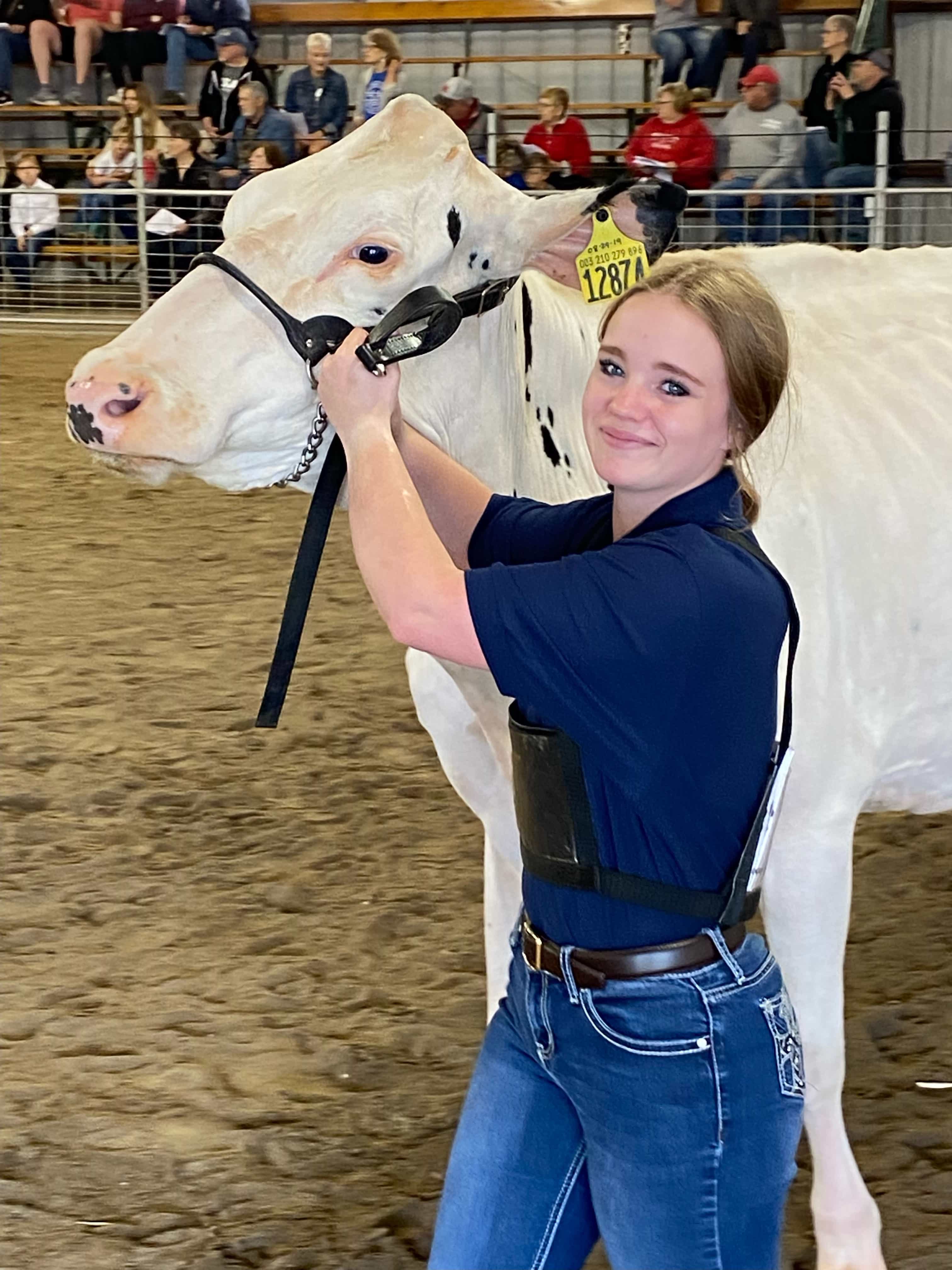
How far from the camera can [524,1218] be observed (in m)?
1.56

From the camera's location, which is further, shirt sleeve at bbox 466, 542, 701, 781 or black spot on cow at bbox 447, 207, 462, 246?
black spot on cow at bbox 447, 207, 462, 246

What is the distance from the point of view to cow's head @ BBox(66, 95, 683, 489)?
1909mm

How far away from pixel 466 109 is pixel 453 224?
9554 mm

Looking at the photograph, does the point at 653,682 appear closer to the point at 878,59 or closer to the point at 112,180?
the point at 878,59

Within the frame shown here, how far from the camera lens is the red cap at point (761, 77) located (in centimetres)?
1067

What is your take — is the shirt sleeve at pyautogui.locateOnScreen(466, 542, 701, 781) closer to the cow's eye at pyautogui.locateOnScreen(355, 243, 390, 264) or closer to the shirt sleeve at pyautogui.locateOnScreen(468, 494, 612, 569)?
the shirt sleeve at pyautogui.locateOnScreen(468, 494, 612, 569)

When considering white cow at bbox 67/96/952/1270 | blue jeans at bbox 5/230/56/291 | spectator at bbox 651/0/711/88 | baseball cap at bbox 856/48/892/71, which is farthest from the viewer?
spectator at bbox 651/0/711/88

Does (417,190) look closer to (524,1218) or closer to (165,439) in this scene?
(165,439)

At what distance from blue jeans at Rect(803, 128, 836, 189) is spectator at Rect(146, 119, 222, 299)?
13.0 ft

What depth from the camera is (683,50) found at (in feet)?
40.2

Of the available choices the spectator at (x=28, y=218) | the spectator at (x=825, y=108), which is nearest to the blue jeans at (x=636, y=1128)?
the spectator at (x=825, y=108)

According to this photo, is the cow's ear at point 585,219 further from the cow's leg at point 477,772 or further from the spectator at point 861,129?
the spectator at point 861,129

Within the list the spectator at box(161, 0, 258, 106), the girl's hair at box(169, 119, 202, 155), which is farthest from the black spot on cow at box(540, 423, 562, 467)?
the spectator at box(161, 0, 258, 106)

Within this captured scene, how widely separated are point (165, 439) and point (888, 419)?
1196 mm
